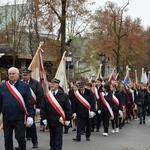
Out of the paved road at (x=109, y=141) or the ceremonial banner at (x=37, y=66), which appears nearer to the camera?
the paved road at (x=109, y=141)

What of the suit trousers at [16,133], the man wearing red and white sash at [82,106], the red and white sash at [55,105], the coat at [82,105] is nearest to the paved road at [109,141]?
the man wearing red and white sash at [82,106]

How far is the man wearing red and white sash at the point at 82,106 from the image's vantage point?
34.4 ft

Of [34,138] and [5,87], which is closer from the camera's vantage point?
[5,87]

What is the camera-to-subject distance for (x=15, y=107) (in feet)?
24.0

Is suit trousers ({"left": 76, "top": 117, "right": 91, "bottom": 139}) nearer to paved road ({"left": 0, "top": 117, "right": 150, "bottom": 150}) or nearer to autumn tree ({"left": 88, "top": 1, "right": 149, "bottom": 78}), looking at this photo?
paved road ({"left": 0, "top": 117, "right": 150, "bottom": 150})

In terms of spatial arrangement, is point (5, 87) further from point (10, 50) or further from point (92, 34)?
point (92, 34)

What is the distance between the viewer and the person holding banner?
7.31 meters

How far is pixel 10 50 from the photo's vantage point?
104 ft

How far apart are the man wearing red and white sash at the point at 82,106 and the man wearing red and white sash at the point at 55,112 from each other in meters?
2.03

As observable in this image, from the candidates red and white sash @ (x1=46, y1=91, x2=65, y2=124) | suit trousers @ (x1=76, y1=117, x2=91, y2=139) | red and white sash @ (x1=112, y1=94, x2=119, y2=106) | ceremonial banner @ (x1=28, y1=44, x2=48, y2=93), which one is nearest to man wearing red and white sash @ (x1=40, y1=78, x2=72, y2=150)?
red and white sash @ (x1=46, y1=91, x2=65, y2=124)

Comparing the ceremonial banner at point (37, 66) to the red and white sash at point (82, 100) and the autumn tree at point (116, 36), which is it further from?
the autumn tree at point (116, 36)

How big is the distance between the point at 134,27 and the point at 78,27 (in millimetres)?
10914

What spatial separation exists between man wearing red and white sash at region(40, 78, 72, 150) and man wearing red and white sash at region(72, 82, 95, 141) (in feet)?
6.67

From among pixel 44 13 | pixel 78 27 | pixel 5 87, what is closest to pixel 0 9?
pixel 78 27
